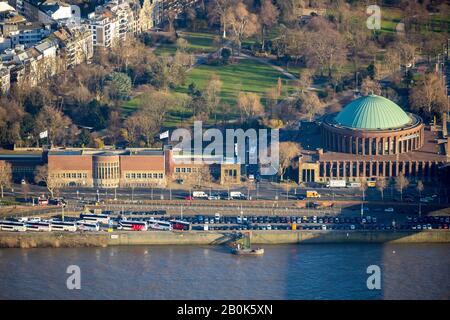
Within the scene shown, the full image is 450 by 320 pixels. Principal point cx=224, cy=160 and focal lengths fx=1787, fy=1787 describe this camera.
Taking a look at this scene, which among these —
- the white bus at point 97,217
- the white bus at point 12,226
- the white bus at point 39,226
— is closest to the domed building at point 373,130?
the white bus at point 97,217

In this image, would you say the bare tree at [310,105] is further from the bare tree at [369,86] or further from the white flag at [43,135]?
the white flag at [43,135]

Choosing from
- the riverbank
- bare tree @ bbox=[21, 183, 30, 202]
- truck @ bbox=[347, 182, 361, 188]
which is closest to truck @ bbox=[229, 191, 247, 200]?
truck @ bbox=[347, 182, 361, 188]

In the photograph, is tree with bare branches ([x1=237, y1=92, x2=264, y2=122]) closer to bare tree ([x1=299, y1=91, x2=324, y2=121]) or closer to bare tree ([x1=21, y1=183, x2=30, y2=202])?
bare tree ([x1=299, y1=91, x2=324, y2=121])

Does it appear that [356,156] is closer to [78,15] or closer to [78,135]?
[78,135]

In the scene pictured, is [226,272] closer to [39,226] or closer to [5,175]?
[39,226]

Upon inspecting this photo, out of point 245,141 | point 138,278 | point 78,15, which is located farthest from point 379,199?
point 78,15

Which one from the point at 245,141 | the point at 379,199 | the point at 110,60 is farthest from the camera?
the point at 110,60
